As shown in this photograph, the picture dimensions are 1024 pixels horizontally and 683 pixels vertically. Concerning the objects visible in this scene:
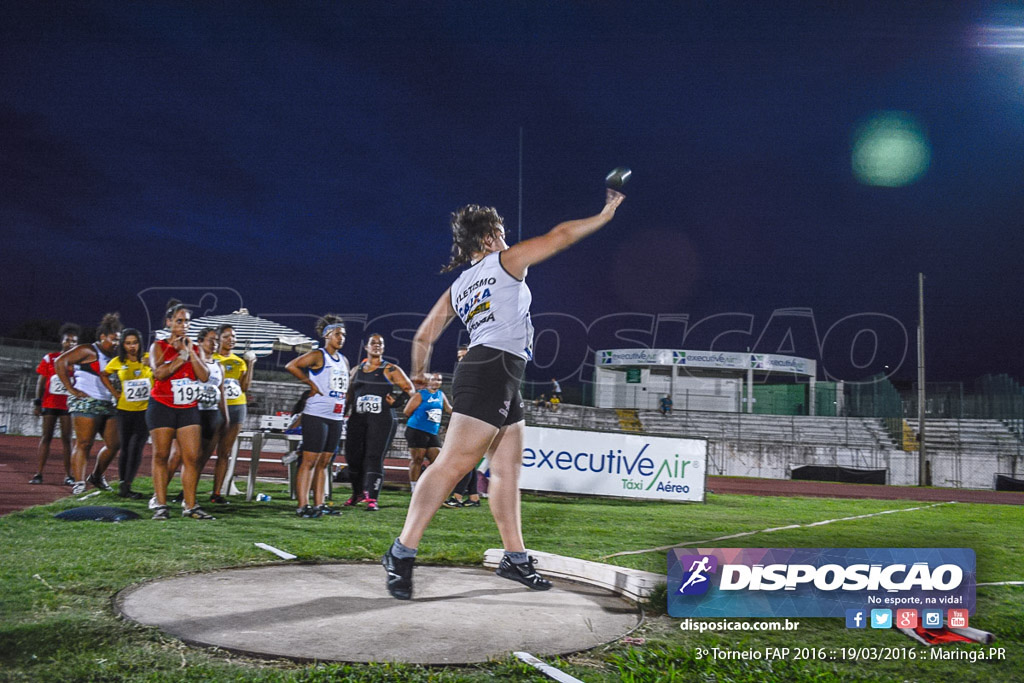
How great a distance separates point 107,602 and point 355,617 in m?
1.21

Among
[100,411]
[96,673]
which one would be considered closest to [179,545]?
[96,673]

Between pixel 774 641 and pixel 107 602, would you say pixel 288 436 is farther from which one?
pixel 774 641

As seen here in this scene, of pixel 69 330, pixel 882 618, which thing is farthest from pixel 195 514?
pixel 882 618

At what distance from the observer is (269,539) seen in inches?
217

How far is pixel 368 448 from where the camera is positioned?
8422 mm

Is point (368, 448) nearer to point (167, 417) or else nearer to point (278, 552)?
point (167, 417)

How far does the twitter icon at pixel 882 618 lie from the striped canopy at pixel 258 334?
13.8m

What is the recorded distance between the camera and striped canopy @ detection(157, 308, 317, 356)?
619 inches

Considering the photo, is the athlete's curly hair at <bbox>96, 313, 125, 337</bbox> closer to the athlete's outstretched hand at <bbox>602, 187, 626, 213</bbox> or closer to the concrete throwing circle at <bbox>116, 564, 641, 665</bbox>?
the concrete throwing circle at <bbox>116, 564, 641, 665</bbox>

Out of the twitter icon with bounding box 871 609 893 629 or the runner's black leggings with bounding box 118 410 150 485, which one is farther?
the runner's black leggings with bounding box 118 410 150 485

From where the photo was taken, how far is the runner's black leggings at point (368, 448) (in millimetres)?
8352

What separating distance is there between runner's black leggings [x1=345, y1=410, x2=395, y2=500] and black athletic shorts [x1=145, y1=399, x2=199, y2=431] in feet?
7.71

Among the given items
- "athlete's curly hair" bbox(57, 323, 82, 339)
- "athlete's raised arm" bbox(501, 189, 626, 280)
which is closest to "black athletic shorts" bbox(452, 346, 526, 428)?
"athlete's raised arm" bbox(501, 189, 626, 280)

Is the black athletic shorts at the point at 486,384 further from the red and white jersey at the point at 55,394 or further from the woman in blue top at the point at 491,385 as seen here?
the red and white jersey at the point at 55,394
